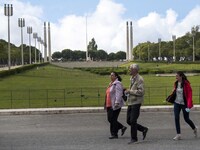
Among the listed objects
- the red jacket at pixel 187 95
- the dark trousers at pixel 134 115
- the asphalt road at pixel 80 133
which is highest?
the red jacket at pixel 187 95

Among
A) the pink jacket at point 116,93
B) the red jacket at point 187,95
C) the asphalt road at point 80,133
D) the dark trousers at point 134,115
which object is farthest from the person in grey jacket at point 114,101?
the red jacket at point 187,95

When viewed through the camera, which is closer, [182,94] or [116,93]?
[182,94]

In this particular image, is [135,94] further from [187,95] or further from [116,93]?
[187,95]

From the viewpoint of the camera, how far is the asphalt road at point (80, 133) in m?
11.1

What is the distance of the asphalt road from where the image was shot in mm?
11102

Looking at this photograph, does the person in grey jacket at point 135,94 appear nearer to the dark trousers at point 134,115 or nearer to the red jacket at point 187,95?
the dark trousers at point 134,115

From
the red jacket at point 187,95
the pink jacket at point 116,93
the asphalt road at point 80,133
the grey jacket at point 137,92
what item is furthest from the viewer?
the pink jacket at point 116,93

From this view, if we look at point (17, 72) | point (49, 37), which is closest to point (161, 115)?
A: point (17, 72)

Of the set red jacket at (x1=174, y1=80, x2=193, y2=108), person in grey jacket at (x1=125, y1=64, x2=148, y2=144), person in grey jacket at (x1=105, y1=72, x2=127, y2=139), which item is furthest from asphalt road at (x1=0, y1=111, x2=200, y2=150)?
red jacket at (x1=174, y1=80, x2=193, y2=108)

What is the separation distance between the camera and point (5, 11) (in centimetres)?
8338

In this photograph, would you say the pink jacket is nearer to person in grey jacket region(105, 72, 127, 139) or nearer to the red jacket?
person in grey jacket region(105, 72, 127, 139)

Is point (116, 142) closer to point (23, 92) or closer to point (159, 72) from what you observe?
point (23, 92)

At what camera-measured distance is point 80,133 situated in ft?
44.2

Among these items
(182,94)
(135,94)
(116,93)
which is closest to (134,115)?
(135,94)
